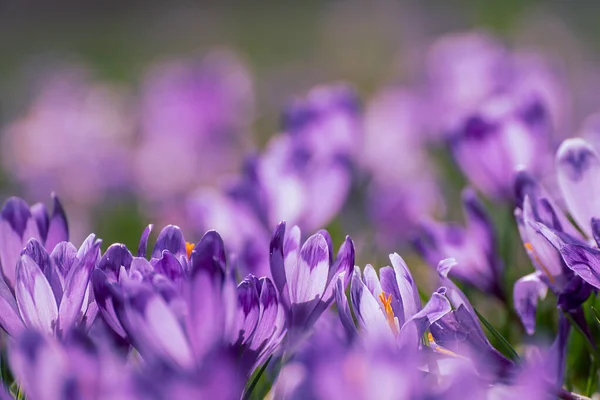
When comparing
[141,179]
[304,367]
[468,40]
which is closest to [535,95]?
[304,367]

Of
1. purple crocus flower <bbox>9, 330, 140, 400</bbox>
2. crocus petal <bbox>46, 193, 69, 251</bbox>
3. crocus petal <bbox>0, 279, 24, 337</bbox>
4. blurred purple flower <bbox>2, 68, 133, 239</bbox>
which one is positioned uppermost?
crocus petal <bbox>46, 193, 69, 251</bbox>

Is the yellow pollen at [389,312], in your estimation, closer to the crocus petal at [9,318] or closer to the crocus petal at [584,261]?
the crocus petal at [584,261]

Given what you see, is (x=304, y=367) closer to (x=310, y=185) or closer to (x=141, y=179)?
(x=310, y=185)

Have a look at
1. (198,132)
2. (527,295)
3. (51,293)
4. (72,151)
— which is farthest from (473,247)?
(72,151)

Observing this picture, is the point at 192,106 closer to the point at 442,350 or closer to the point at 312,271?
the point at 312,271

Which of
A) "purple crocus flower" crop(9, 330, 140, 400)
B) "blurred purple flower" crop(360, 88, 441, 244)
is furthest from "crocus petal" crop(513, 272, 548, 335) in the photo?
"blurred purple flower" crop(360, 88, 441, 244)

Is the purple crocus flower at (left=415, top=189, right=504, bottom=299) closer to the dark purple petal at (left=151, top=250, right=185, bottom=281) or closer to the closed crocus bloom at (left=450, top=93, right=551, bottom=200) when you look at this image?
the closed crocus bloom at (left=450, top=93, right=551, bottom=200)
